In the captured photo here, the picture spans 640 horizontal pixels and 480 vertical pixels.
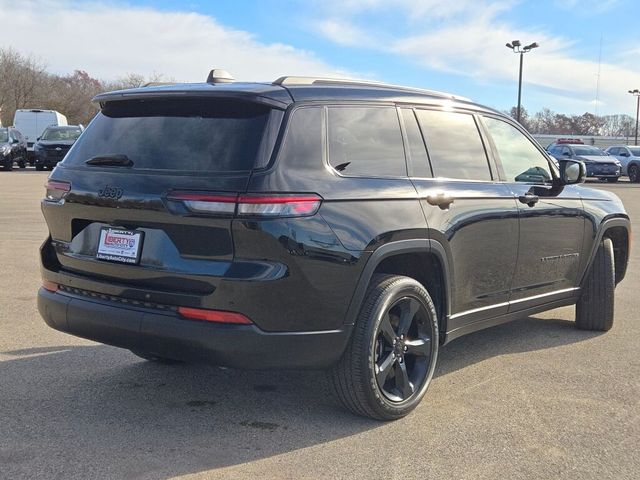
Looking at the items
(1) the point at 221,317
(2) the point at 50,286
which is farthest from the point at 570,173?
(2) the point at 50,286

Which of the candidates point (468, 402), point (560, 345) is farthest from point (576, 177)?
point (468, 402)

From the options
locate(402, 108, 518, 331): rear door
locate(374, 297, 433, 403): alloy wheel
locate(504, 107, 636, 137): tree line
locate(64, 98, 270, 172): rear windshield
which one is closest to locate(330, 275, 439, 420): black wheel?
locate(374, 297, 433, 403): alloy wheel

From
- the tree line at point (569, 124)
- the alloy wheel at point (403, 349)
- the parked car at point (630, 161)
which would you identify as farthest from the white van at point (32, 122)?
the tree line at point (569, 124)

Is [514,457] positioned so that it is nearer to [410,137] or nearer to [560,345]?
[410,137]

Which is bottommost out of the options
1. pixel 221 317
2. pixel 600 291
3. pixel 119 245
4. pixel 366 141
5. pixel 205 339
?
pixel 600 291

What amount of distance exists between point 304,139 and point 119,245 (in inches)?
43.0

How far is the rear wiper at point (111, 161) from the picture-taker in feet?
11.8

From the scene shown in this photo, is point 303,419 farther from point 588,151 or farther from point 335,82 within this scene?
point 588,151

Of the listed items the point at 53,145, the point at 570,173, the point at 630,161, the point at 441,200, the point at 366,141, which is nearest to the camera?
the point at 366,141

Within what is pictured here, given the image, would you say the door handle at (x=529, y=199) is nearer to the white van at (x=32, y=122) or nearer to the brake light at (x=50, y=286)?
the brake light at (x=50, y=286)

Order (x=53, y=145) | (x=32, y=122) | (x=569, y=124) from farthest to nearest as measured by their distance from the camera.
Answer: (x=569, y=124)
(x=32, y=122)
(x=53, y=145)

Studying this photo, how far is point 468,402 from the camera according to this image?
4098 millimetres

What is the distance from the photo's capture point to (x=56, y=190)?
3.86 metres

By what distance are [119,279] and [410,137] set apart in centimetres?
186
